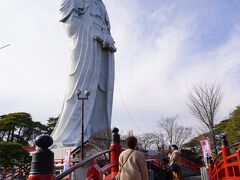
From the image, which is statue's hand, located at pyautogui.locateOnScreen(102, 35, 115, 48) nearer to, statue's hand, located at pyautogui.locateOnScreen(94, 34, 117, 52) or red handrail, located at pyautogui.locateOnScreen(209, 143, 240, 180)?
statue's hand, located at pyautogui.locateOnScreen(94, 34, 117, 52)

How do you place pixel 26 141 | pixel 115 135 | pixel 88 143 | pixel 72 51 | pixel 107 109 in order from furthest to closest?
pixel 26 141 → pixel 107 109 → pixel 72 51 → pixel 88 143 → pixel 115 135

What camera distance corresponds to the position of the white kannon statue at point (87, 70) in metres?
18.6

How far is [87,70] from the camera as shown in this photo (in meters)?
19.8

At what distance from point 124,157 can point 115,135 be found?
5.65 feet

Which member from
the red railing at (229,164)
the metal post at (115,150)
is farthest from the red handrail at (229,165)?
the metal post at (115,150)

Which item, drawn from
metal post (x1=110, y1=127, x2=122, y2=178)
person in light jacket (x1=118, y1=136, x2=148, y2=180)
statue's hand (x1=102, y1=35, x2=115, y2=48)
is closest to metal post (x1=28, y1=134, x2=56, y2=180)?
person in light jacket (x1=118, y1=136, x2=148, y2=180)

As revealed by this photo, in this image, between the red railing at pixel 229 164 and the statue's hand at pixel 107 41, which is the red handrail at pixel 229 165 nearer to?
the red railing at pixel 229 164

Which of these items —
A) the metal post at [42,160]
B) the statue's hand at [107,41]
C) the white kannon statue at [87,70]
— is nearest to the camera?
the metal post at [42,160]

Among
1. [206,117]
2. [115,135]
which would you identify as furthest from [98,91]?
[115,135]

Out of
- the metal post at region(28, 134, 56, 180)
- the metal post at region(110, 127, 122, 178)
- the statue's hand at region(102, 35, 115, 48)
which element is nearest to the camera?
→ the metal post at region(28, 134, 56, 180)

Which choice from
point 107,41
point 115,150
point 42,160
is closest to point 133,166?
point 42,160

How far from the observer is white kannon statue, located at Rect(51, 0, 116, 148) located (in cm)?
1856

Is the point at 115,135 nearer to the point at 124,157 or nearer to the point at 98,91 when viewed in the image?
the point at 124,157

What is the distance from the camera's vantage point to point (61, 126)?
61.0ft
